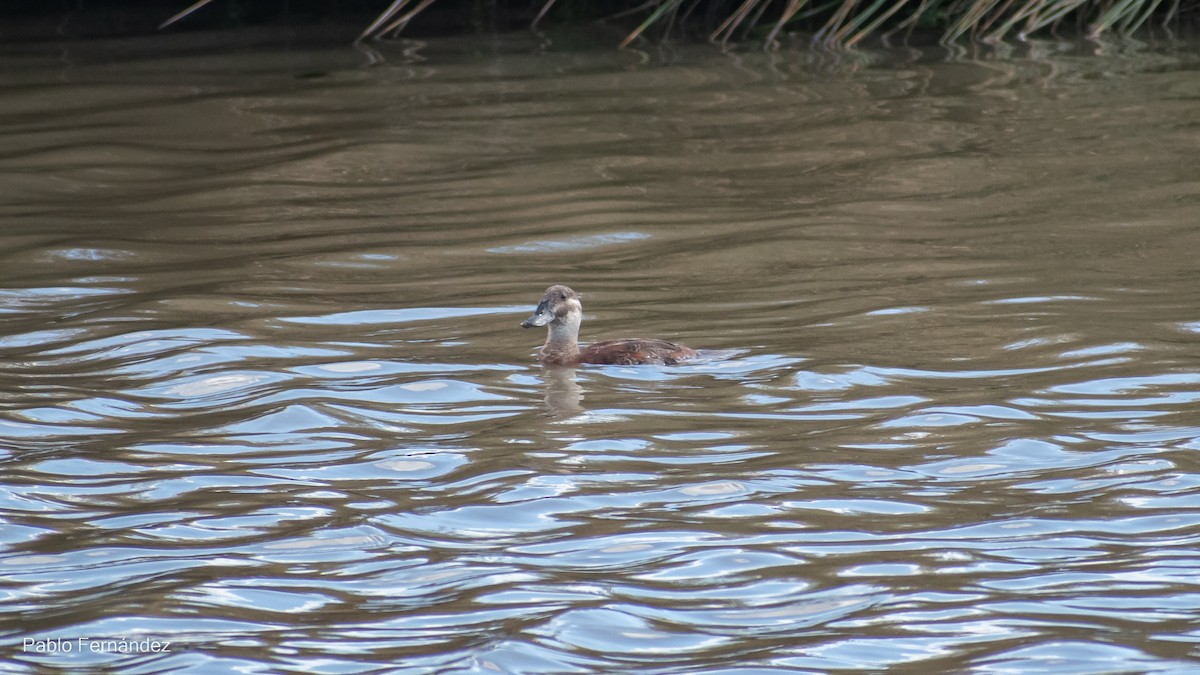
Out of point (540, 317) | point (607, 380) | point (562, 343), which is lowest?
point (607, 380)

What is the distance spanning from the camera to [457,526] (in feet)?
16.9

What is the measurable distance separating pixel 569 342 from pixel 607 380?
13.2 inches

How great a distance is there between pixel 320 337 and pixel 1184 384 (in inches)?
147

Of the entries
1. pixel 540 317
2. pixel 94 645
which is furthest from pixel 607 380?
pixel 94 645

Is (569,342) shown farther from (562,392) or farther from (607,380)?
(562,392)

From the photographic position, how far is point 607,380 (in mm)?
7004

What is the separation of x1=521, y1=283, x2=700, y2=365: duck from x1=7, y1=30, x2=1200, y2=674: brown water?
0.11 m

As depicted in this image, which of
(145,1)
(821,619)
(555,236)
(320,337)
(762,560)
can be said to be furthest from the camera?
(145,1)

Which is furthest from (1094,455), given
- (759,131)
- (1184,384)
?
(759,131)

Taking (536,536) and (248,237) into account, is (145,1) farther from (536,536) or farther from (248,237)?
(536,536)

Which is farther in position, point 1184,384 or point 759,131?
point 759,131

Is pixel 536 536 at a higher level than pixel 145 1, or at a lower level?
lower

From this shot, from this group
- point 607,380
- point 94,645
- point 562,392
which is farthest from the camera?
point 607,380

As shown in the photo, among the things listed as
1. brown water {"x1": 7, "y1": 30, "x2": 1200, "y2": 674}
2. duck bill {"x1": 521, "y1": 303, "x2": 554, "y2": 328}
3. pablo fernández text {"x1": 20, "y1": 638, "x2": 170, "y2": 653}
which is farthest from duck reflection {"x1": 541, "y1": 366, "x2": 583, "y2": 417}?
pablo fernández text {"x1": 20, "y1": 638, "x2": 170, "y2": 653}
